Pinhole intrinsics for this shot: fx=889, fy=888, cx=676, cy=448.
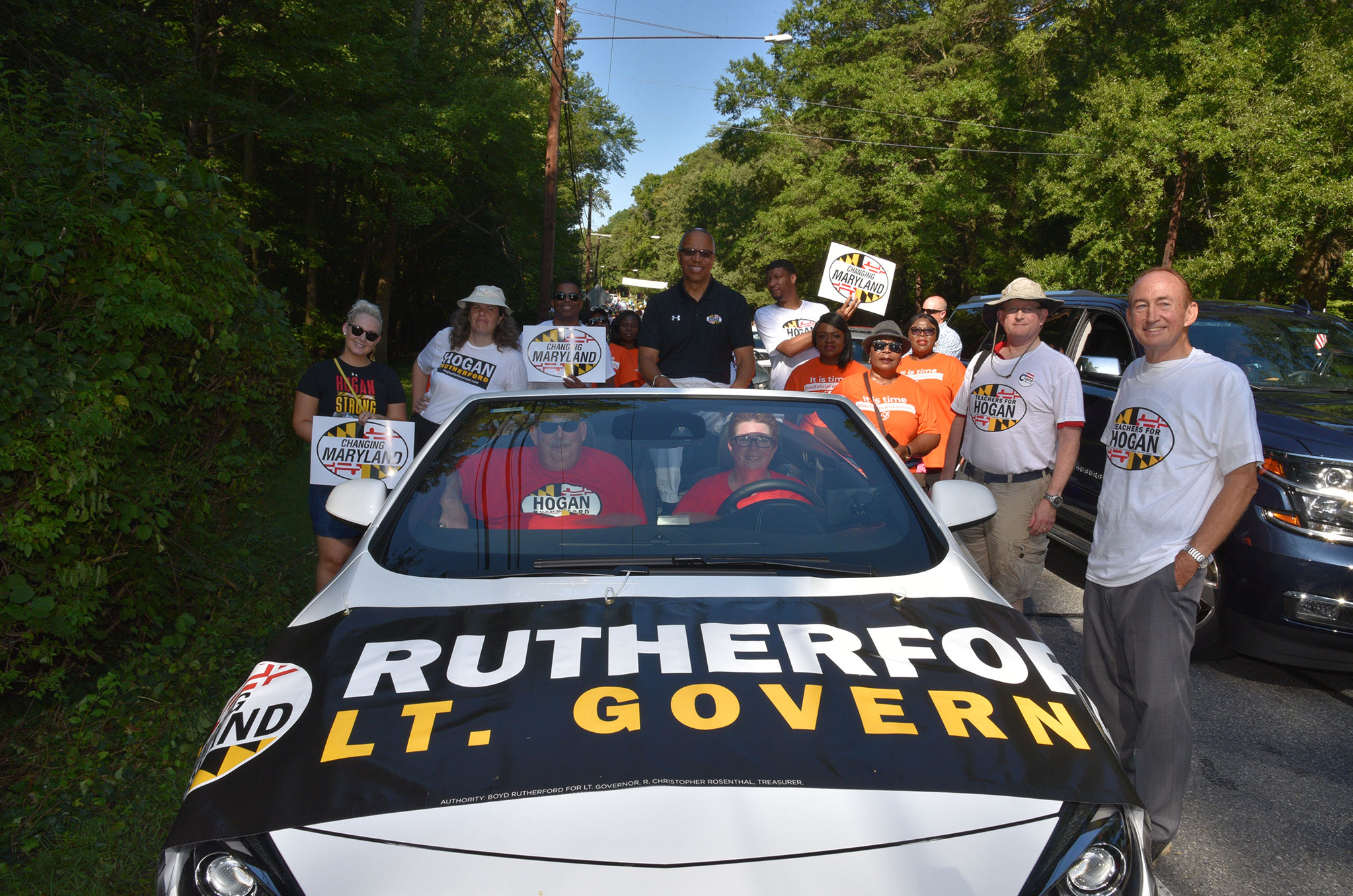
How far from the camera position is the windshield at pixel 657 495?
8.16 feet

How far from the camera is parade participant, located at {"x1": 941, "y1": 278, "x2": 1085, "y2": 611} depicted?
4.22 metres

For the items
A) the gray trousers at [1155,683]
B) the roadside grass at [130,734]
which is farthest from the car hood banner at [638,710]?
the roadside grass at [130,734]

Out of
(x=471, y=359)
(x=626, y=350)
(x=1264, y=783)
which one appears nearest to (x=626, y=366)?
(x=626, y=350)

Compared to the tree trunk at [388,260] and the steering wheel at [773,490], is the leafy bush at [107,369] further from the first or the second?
the tree trunk at [388,260]

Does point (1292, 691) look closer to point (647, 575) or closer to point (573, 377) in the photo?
point (647, 575)

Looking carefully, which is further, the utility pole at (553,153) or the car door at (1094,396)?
the utility pole at (553,153)

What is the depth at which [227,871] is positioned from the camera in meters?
1.60

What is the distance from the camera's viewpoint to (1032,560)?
432 cm

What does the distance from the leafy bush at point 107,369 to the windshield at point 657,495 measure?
1554mm

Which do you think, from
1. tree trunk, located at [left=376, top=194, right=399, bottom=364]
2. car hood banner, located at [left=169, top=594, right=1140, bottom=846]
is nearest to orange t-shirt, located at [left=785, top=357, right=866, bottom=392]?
car hood banner, located at [left=169, top=594, right=1140, bottom=846]

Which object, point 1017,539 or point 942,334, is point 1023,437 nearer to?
point 1017,539

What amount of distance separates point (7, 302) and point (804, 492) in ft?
9.56

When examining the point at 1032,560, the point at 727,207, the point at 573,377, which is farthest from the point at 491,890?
the point at 727,207

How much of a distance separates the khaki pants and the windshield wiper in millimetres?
2087
